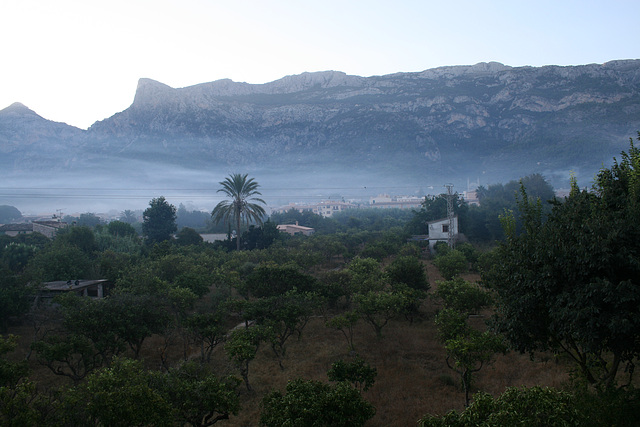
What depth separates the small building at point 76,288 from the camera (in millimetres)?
24933

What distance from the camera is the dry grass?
1357cm

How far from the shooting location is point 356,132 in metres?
181

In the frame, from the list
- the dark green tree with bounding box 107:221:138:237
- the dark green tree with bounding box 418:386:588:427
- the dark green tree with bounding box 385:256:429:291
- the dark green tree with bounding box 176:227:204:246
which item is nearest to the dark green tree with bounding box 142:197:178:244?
the dark green tree with bounding box 107:221:138:237

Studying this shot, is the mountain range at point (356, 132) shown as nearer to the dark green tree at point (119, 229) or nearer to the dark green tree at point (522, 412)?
the dark green tree at point (119, 229)

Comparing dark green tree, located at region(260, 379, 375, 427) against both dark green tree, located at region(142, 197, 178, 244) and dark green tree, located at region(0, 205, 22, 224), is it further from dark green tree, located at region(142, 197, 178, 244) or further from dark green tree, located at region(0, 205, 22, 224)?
dark green tree, located at region(0, 205, 22, 224)

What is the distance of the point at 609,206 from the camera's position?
10.2 meters

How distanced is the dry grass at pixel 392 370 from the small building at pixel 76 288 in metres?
3.11

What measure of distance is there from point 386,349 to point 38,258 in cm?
2689

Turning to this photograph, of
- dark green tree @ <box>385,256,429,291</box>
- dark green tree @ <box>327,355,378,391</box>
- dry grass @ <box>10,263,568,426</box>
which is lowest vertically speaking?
dry grass @ <box>10,263,568,426</box>

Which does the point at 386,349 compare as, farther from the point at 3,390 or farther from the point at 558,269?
the point at 3,390

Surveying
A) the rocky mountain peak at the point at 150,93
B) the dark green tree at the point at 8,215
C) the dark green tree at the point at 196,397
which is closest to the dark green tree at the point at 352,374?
the dark green tree at the point at 196,397

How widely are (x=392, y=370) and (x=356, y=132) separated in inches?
6722

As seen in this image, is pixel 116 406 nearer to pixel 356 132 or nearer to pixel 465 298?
pixel 465 298

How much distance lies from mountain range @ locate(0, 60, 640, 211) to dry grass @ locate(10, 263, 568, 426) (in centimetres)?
15225
